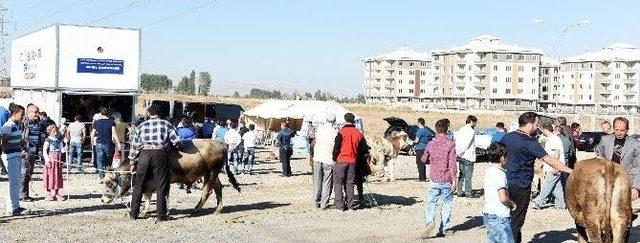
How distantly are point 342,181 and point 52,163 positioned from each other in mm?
5461

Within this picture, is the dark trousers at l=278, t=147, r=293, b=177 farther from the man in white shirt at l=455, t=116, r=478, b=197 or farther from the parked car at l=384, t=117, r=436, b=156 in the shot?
the parked car at l=384, t=117, r=436, b=156

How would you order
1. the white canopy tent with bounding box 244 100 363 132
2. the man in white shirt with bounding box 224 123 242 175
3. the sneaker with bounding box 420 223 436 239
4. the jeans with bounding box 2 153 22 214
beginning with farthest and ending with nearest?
the white canopy tent with bounding box 244 100 363 132 < the man in white shirt with bounding box 224 123 242 175 < the jeans with bounding box 2 153 22 214 < the sneaker with bounding box 420 223 436 239

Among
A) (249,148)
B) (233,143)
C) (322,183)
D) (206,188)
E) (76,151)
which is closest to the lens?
(206,188)

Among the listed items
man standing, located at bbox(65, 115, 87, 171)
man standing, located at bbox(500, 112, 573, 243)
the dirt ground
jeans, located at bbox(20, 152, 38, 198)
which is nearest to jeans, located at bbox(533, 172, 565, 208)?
the dirt ground

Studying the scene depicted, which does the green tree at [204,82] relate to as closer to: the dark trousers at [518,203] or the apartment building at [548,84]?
the apartment building at [548,84]

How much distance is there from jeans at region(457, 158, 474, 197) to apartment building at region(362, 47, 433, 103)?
464 feet

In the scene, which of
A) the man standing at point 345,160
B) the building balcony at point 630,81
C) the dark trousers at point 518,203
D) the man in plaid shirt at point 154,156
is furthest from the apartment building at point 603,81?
the dark trousers at point 518,203

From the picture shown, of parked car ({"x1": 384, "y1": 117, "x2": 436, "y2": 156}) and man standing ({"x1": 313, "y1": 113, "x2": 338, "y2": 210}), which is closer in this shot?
man standing ({"x1": 313, "y1": 113, "x2": 338, "y2": 210})

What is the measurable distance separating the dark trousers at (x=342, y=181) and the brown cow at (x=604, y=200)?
575cm

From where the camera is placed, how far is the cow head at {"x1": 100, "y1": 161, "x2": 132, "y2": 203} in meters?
12.5

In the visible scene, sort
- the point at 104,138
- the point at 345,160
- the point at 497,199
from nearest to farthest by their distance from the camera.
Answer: the point at 497,199
the point at 345,160
the point at 104,138

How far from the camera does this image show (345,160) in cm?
1342

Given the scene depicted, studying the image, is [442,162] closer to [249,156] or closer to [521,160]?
[521,160]

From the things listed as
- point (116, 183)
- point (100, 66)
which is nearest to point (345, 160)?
point (116, 183)
